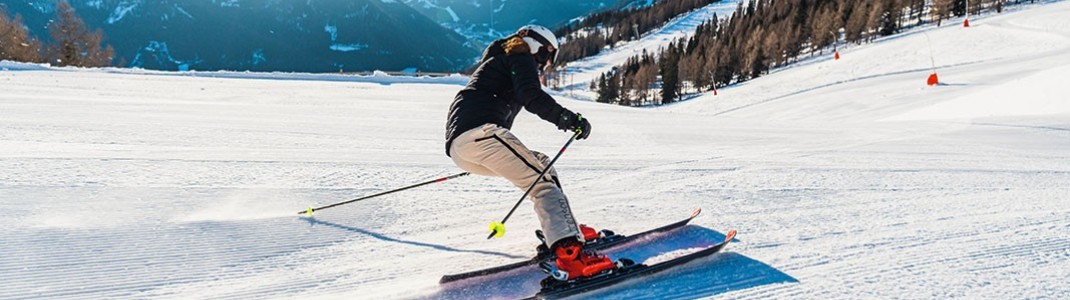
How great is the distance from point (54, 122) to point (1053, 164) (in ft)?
39.5

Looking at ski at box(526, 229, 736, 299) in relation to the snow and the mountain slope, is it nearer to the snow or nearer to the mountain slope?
the mountain slope

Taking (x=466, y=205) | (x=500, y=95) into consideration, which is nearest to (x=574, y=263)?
(x=500, y=95)

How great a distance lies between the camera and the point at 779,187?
17.2 feet

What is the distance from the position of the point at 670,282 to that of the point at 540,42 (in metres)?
1.71

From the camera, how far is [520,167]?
3.43 m

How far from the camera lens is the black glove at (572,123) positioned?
136 inches

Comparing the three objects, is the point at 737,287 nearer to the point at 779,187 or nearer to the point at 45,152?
the point at 779,187

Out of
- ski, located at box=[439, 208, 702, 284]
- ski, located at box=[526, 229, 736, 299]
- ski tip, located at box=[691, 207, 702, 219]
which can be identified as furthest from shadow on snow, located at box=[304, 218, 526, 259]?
ski tip, located at box=[691, 207, 702, 219]

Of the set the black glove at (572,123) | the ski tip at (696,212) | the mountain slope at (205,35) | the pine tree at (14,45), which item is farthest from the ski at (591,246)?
the mountain slope at (205,35)

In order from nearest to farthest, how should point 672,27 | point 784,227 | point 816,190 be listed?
1. point 784,227
2. point 816,190
3. point 672,27

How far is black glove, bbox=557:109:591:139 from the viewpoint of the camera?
3.46 meters

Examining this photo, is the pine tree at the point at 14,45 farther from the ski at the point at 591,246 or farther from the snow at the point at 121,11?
the snow at the point at 121,11

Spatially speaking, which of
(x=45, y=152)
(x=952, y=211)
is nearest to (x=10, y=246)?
(x=45, y=152)

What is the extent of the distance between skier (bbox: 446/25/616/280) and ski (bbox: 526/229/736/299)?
0.05 metres
